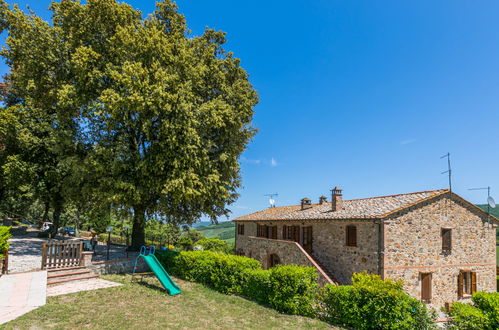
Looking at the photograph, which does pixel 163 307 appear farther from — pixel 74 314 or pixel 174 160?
pixel 174 160

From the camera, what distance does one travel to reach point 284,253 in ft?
69.6

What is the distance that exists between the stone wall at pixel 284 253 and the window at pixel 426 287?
608 cm

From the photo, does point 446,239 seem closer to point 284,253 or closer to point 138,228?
point 284,253

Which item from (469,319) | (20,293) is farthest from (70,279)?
(469,319)

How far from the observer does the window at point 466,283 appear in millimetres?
18391

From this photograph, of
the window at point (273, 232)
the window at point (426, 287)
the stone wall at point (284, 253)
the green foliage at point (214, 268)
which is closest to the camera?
the green foliage at point (214, 268)

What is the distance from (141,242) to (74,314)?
1227 cm

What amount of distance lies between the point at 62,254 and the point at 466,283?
24813 mm

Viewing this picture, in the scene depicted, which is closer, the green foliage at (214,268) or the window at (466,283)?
the green foliage at (214,268)

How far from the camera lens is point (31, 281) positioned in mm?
11562

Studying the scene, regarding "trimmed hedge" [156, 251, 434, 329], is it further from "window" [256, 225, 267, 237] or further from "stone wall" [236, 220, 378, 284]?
"window" [256, 225, 267, 237]

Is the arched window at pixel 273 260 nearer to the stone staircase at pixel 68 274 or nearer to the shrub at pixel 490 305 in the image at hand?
the stone staircase at pixel 68 274

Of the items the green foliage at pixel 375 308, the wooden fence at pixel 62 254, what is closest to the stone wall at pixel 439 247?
the green foliage at pixel 375 308

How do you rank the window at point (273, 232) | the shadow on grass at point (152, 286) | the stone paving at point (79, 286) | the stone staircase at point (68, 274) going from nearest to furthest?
the stone paving at point (79, 286), the stone staircase at point (68, 274), the shadow on grass at point (152, 286), the window at point (273, 232)
